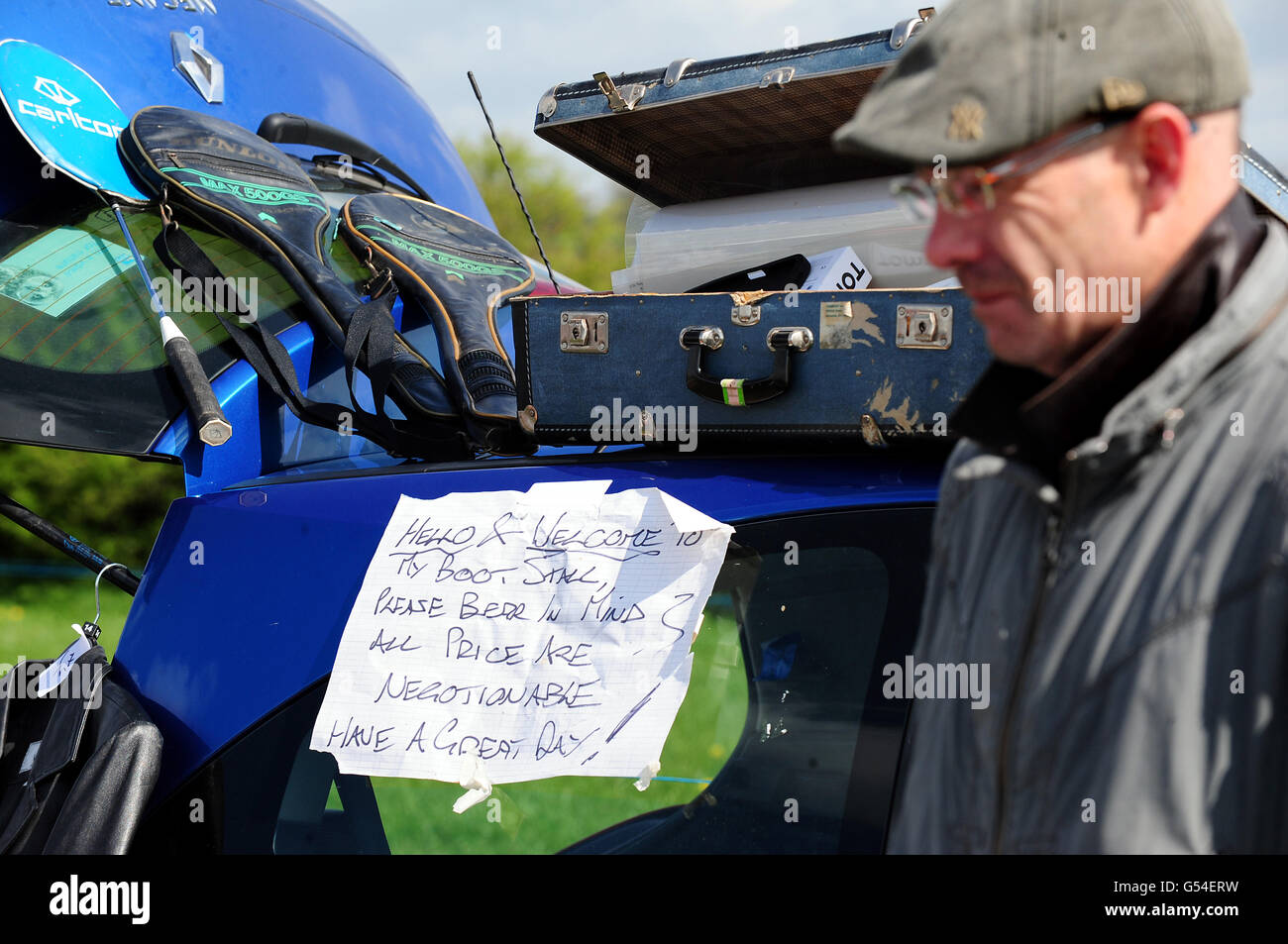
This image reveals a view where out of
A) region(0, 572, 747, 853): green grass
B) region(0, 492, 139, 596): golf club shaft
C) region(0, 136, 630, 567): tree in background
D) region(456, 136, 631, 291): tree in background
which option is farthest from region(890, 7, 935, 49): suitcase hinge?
region(456, 136, 631, 291): tree in background

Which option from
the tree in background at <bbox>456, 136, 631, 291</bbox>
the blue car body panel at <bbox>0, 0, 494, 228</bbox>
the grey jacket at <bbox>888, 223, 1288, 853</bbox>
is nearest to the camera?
the grey jacket at <bbox>888, 223, 1288, 853</bbox>

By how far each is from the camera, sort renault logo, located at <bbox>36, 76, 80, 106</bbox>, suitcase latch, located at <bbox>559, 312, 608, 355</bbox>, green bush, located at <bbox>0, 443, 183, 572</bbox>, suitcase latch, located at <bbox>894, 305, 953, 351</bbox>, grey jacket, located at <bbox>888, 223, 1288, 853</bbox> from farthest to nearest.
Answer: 1. green bush, located at <bbox>0, 443, 183, 572</bbox>
2. renault logo, located at <bbox>36, 76, 80, 106</bbox>
3. suitcase latch, located at <bbox>559, 312, 608, 355</bbox>
4. suitcase latch, located at <bbox>894, 305, 953, 351</bbox>
5. grey jacket, located at <bbox>888, 223, 1288, 853</bbox>

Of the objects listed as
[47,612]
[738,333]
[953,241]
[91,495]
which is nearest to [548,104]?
[738,333]

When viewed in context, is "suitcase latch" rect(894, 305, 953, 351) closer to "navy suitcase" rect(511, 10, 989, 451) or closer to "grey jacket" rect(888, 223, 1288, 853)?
"navy suitcase" rect(511, 10, 989, 451)

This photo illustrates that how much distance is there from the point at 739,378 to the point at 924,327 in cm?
27

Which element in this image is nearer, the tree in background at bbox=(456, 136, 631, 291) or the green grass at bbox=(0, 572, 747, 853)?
the green grass at bbox=(0, 572, 747, 853)

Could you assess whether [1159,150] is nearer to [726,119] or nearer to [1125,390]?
[1125,390]

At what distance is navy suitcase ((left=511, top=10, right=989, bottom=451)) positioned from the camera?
5.63ft

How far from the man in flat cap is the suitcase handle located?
0.88 metres

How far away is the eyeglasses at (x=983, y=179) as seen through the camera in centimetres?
82

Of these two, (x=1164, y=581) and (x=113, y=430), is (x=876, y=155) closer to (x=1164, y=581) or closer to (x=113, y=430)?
(x=1164, y=581)

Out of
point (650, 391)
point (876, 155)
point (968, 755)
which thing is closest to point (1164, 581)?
point (968, 755)

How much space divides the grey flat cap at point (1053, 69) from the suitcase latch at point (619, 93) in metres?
1.35

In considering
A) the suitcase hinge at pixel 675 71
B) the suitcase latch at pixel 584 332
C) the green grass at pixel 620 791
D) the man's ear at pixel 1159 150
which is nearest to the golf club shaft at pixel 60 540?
the green grass at pixel 620 791
